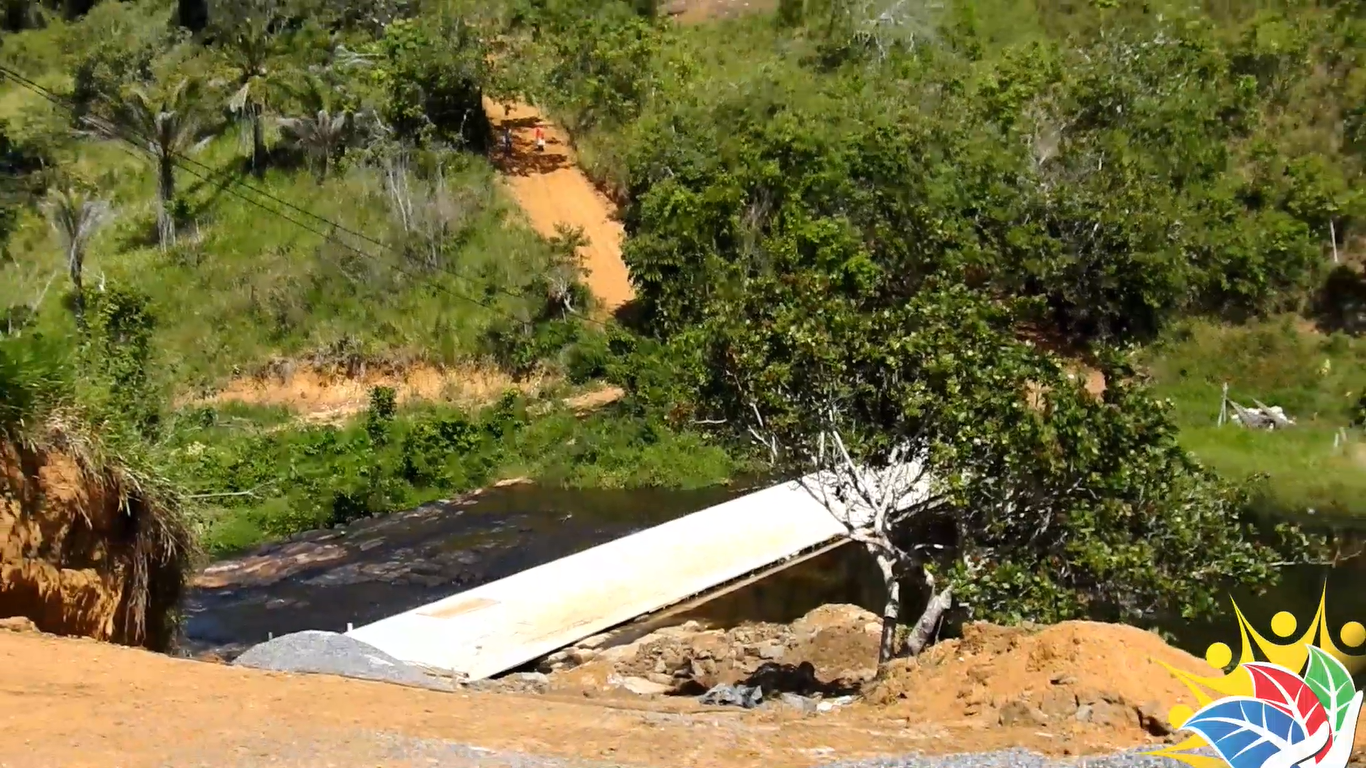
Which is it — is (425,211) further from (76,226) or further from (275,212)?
(76,226)

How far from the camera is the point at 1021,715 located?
840cm

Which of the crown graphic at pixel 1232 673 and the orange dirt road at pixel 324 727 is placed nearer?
the orange dirt road at pixel 324 727

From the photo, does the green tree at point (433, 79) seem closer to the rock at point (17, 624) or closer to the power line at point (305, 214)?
the power line at point (305, 214)

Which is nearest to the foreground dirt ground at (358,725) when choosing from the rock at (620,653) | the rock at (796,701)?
the rock at (796,701)

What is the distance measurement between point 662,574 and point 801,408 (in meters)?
7.25

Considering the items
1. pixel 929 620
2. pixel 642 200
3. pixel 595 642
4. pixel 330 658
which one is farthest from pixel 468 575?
pixel 642 200

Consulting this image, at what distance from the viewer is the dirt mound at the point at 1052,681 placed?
8.18 metres

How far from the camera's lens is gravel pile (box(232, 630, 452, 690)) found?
12.8 m

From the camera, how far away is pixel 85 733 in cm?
607

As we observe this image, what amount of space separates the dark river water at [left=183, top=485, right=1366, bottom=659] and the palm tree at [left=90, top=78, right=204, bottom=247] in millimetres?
15024

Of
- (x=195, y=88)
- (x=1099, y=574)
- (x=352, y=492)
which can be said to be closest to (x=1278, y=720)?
(x=1099, y=574)

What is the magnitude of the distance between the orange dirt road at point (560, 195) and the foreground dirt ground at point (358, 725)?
24.7 m

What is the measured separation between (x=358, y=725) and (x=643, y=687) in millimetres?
8644

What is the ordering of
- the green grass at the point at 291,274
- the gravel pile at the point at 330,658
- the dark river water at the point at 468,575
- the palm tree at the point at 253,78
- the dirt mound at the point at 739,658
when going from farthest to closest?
the palm tree at the point at 253,78
the green grass at the point at 291,274
the dark river water at the point at 468,575
the dirt mound at the point at 739,658
the gravel pile at the point at 330,658
